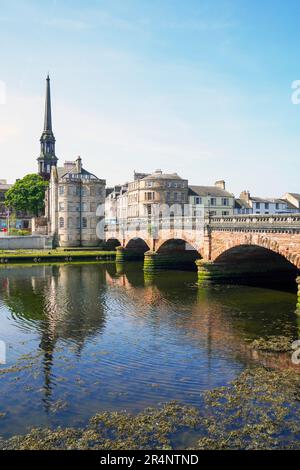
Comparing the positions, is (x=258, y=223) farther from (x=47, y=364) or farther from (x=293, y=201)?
(x=293, y=201)

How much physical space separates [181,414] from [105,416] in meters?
2.79

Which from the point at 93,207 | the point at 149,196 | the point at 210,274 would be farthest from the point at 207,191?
the point at 210,274

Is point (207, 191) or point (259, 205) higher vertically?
point (207, 191)

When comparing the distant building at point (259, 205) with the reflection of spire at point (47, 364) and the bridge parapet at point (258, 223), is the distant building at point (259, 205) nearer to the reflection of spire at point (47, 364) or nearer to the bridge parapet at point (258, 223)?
the bridge parapet at point (258, 223)

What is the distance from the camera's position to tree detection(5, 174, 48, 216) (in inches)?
4363

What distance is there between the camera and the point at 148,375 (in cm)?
1961

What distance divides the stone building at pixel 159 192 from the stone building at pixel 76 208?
9.70m

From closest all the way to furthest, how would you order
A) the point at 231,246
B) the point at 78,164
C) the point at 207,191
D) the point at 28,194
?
1. the point at 231,246
2. the point at 78,164
3. the point at 207,191
4. the point at 28,194

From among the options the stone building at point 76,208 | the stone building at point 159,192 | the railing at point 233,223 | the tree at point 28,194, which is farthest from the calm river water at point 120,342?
the tree at point 28,194

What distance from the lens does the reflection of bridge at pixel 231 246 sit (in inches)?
1319

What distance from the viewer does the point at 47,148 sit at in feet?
402

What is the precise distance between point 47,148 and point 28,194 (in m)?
18.5
